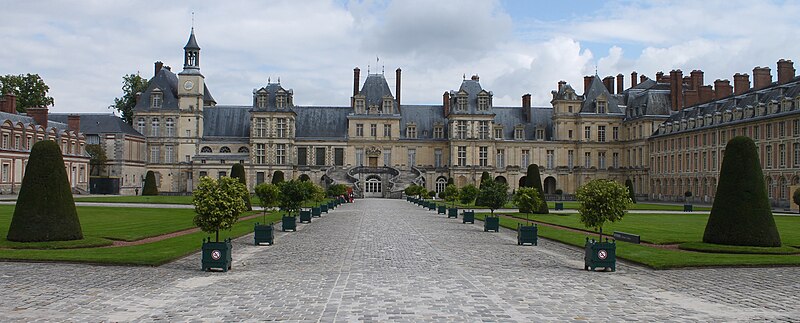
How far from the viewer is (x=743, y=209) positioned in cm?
1933

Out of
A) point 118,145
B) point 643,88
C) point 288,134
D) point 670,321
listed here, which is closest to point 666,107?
point 643,88

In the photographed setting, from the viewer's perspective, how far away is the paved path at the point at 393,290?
420 inches

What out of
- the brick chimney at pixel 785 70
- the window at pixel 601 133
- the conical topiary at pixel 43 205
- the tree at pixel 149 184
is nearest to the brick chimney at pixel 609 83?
the window at pixel 601 133

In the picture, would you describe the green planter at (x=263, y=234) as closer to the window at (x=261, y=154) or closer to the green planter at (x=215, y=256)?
the green planter at (x=215, y=256)

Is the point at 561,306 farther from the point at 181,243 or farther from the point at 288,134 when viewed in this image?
the point at 288,134

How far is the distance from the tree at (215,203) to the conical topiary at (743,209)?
41.2 ft

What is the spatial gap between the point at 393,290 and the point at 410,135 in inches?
2620

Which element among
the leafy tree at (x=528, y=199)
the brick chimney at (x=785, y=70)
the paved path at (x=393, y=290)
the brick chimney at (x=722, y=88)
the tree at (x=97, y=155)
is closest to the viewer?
the paved path at (x=393, y=290)

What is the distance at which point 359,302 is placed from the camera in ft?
38.1

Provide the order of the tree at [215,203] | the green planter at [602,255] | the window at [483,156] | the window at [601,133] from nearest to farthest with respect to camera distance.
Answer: the green planter at [602,255] < the tree at [215,203] < the window at [483,156] < the window at [601,133]

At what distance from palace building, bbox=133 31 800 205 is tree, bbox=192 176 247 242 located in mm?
55899

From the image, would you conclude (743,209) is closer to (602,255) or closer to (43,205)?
(602,255)

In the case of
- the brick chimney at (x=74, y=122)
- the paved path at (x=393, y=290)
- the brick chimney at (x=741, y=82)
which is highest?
the brick chimney at (x=741, y=82)

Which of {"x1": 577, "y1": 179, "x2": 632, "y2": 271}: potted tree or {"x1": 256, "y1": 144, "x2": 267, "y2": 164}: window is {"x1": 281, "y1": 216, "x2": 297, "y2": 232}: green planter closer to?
{"x1": 577, "y1": 179, "x2": 632, "y2": 271}: potted tree
